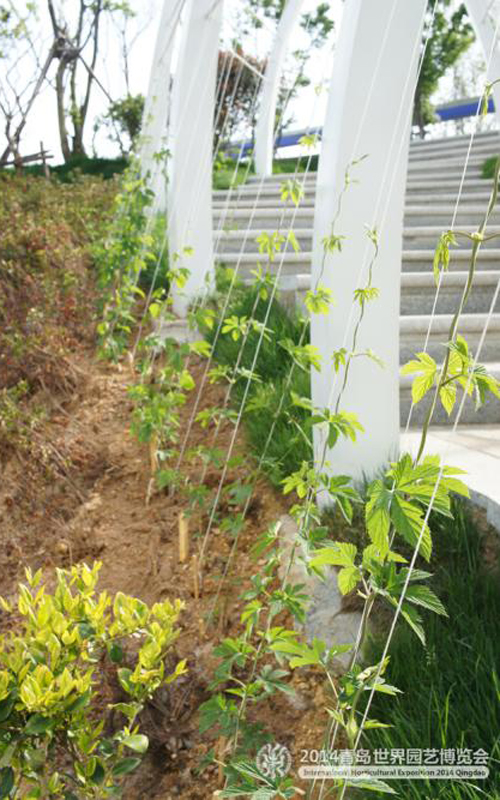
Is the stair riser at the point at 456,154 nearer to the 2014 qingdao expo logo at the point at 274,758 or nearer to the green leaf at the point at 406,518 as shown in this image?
the 2014 qingdao expo logo at the point at 274,758

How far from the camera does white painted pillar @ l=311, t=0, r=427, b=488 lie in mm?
2023

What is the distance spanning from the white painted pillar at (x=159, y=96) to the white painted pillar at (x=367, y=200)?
3.43 meters

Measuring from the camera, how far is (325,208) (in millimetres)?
2219

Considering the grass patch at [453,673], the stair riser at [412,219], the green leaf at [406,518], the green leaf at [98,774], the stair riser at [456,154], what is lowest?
the green leaf at [98,774]

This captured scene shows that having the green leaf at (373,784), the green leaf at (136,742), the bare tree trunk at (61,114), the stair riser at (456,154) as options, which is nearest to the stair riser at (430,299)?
the green leaf at (136,742)

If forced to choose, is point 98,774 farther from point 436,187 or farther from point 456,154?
point 456,154

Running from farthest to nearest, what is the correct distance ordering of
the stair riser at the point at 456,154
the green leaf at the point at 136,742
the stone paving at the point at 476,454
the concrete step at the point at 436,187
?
the stair riser at the point at 456,154 → the concrete step at the point at 436,187 → the stone paving at the point at 476,454 → the green leaf at the point at 136,742

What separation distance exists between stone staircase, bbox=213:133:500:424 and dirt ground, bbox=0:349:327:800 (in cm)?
94

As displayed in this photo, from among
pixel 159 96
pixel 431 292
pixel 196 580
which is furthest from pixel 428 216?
pixel 196 580

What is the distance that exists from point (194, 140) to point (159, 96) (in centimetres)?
196

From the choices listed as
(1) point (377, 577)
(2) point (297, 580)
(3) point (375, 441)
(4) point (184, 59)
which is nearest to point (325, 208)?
(3) point (375, 441)

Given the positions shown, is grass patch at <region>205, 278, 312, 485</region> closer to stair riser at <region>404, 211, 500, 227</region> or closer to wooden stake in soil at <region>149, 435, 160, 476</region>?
wooden stake in soil at <region>149, 435, 160, 476</region>

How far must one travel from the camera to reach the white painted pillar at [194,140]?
4.24 meters

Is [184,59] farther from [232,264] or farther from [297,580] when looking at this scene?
[297,580]
